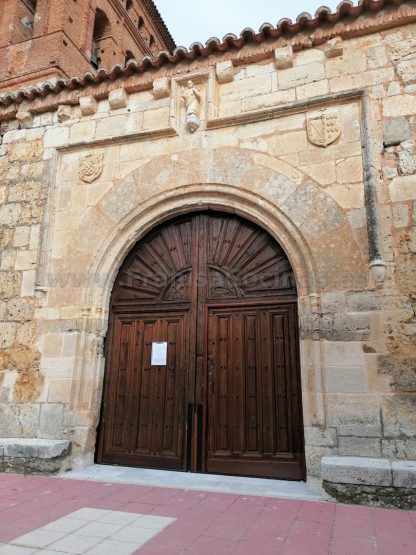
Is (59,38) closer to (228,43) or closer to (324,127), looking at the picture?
(228,43)

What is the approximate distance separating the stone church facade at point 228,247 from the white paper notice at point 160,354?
47 mm

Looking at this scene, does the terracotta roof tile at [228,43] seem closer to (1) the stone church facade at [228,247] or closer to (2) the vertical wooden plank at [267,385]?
(1) the stone church facade at [228,247]

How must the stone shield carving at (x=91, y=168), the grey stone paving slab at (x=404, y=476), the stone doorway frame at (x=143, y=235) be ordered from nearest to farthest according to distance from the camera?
the grey stone paving slab at (x=404, y=476) < the stone doorway frame at (x=143, y=235) < the stone shield carving at (x=91, y=168)

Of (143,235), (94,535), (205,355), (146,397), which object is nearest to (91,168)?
(143,235)

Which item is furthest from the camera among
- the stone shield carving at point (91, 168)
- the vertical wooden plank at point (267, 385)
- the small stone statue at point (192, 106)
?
the stone shield carving at point (91, 168)

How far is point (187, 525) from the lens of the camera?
2.80m

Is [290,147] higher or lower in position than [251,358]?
higher

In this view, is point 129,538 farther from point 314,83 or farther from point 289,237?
point 314,83

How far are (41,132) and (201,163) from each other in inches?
99.8

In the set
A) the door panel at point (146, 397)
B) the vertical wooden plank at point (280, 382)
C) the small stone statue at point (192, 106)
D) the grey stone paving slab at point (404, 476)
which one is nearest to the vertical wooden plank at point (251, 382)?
the vertical wooden plank at point (280, 382)

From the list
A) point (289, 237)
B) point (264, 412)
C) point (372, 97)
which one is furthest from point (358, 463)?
point (372, 97)

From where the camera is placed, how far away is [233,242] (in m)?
4.83

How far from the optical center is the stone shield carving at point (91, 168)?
531 cm

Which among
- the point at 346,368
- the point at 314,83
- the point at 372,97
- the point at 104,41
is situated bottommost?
the point at 346,368
